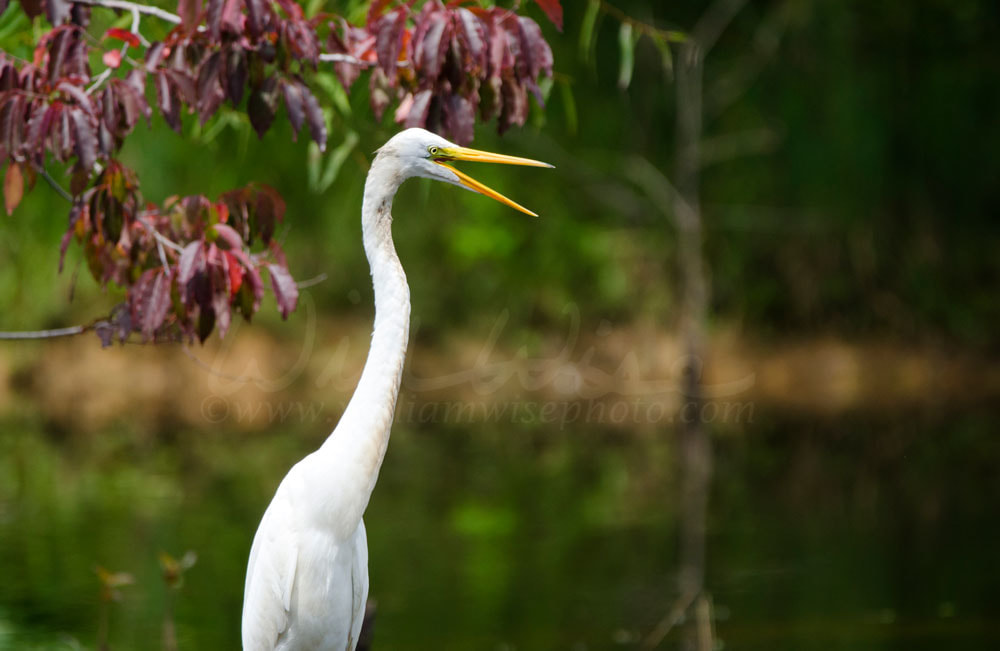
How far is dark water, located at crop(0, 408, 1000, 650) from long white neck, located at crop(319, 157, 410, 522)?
207 centimetres

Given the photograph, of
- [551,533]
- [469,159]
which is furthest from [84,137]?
[551,533]

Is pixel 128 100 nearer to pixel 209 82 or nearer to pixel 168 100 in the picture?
pixel 168 100

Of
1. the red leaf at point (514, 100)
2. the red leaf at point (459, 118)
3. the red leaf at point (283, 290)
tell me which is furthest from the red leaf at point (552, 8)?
the red leaf at point (283, 290)

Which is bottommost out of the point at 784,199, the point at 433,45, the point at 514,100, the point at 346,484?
the point at 346,484

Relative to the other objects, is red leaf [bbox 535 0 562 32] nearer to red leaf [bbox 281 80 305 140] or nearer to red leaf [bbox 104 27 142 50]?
red leaf [bbox 281 80 305 140]

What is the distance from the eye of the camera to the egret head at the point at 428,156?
2.84m

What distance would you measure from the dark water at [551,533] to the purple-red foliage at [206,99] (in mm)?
2034

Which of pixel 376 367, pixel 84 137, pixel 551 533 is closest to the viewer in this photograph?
pixel 84 137

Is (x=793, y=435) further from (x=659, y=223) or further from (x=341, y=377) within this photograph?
(x=341, y=377)

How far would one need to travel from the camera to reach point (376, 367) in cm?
284

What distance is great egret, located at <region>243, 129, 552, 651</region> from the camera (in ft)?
9.32

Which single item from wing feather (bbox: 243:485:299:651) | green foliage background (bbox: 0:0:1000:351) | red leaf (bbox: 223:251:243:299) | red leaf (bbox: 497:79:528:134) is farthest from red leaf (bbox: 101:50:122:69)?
green foliage background (bbox: 0:0:1000:351)

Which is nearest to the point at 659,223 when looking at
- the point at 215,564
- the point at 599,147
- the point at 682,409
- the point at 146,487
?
the point at 599,147

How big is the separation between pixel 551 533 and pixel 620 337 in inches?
220
